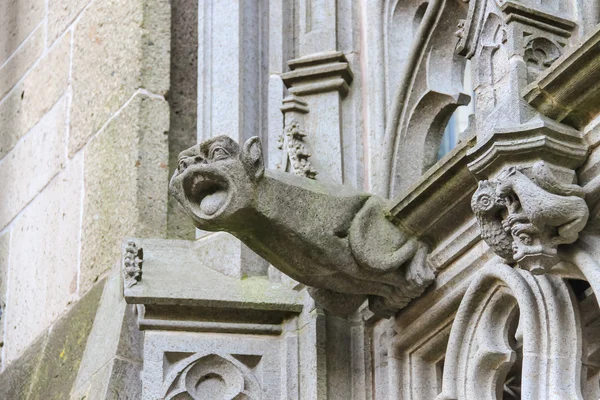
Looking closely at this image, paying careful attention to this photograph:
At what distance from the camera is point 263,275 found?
5898 millimetres

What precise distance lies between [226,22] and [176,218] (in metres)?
0.63

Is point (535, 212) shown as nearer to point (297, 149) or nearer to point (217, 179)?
point (217, 179)

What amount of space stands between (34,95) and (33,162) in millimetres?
284

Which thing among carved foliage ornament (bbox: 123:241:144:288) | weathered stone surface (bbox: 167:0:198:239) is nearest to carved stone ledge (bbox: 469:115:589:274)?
carved foliage ornament (bbox: 123:241:144:288)

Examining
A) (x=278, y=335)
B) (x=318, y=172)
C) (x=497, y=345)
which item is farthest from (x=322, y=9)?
(x=497, y=345)

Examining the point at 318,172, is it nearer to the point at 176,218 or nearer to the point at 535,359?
the point at 176,218

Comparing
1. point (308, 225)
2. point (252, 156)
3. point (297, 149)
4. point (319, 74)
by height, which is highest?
point (319, 74)

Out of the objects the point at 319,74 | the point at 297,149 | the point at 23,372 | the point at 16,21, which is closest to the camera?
the point at 297,149

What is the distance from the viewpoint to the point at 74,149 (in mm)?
6762

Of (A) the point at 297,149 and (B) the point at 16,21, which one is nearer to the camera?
(A) the point at 297,149

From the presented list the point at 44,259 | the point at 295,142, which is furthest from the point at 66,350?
the point at 295,142

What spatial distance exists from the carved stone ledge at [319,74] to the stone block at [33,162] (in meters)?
1.17

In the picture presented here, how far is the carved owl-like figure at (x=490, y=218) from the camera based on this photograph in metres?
4.81

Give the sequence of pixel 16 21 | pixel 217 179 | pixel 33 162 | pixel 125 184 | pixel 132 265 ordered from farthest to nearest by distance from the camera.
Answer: pixel 16 21 → pixel 33 162 → pixel 125 184 → pixel 132 265 → pixel 217 179
